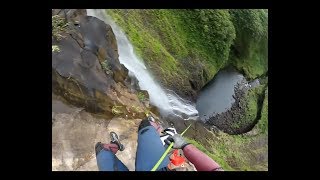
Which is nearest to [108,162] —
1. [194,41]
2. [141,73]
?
[141,73]

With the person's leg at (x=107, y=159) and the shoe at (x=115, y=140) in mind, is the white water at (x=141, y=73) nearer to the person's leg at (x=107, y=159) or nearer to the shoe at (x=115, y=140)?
the shoe at (x=115, y=140)

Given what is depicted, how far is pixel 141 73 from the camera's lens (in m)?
8.02

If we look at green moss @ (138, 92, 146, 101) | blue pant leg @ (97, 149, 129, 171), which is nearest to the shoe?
blue pant leg @ (97, 149, 129, 171)

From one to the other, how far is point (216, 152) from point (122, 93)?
199 cm

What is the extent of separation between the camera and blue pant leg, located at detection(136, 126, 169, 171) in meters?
7.20

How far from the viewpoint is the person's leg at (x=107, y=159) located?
23.4 ft

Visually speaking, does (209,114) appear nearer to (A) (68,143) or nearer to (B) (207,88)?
(B) (207,88)

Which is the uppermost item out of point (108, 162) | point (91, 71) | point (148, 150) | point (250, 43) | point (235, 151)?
point (250, 43)

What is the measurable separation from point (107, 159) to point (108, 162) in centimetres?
5

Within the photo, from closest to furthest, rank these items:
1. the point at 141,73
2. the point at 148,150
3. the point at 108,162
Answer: the point at 108,162
the point at 148,150
the point at 141,73

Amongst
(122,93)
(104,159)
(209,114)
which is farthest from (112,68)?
(209,114)

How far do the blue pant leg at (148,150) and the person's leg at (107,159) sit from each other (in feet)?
0.93

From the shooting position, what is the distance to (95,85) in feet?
24.1

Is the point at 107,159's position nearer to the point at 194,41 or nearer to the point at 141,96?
the point at 141,96
